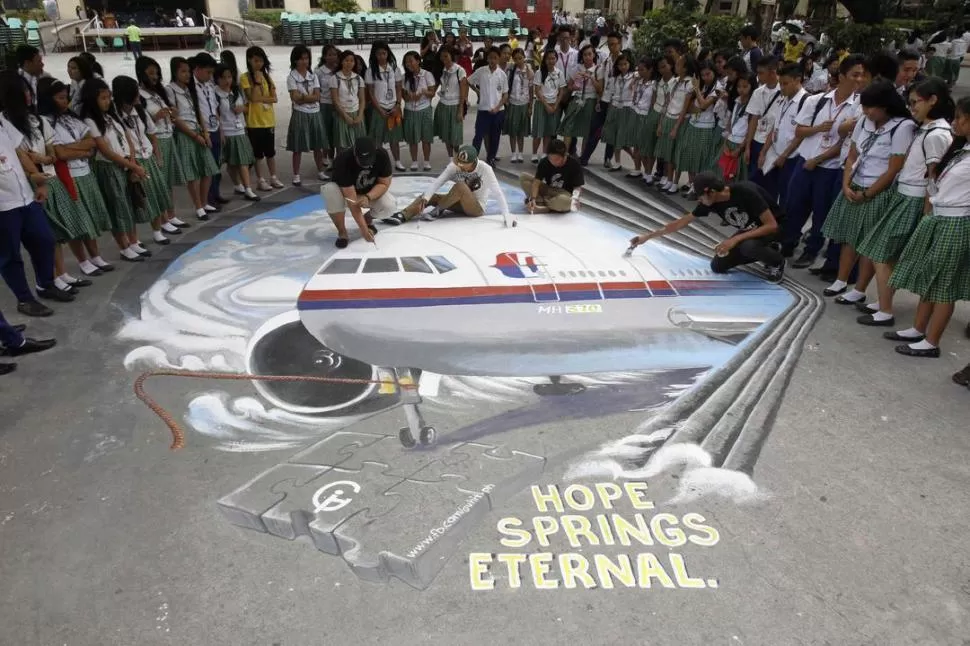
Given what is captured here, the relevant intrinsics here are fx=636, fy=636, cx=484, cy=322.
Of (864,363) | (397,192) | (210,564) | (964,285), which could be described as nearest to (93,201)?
(397,192)

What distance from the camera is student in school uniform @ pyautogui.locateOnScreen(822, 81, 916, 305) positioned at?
3.77 m

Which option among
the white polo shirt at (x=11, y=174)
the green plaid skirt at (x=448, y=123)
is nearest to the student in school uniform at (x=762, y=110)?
the green plaid skirt at (x=448, y=123)

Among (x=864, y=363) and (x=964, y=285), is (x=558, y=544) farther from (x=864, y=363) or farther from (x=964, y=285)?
(x=964, y=285)

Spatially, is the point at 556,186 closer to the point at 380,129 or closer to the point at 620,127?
the point at 620,127

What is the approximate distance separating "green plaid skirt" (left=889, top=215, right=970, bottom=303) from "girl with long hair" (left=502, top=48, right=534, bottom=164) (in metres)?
4.60

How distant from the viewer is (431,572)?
2213 millimetres

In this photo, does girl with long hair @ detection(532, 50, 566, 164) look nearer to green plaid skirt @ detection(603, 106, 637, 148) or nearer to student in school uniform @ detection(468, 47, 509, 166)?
student in school uniform @ detection(468, 47, 509, 166)

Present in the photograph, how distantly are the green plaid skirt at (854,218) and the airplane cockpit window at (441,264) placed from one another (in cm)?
259

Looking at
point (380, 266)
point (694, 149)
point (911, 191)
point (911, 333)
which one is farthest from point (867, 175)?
point (380, 266)

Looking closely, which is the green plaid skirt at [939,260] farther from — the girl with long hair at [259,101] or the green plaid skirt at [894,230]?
the girl with long hair at [259,101]

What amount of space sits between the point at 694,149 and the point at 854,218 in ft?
7.30

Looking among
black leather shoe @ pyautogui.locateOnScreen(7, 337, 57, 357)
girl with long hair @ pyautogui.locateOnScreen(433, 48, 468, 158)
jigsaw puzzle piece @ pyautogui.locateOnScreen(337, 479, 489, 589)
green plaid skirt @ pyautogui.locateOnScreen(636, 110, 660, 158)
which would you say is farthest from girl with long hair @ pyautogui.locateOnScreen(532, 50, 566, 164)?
jigsaw puzzle piece @ pyautogui.locateOnScreen(337, 479, 489, 589)

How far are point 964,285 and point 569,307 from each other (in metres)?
2.11

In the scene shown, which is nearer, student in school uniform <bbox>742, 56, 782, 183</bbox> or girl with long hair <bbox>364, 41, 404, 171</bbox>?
student in school uniform <bbox>742, 56, 782, 183</bbox>
